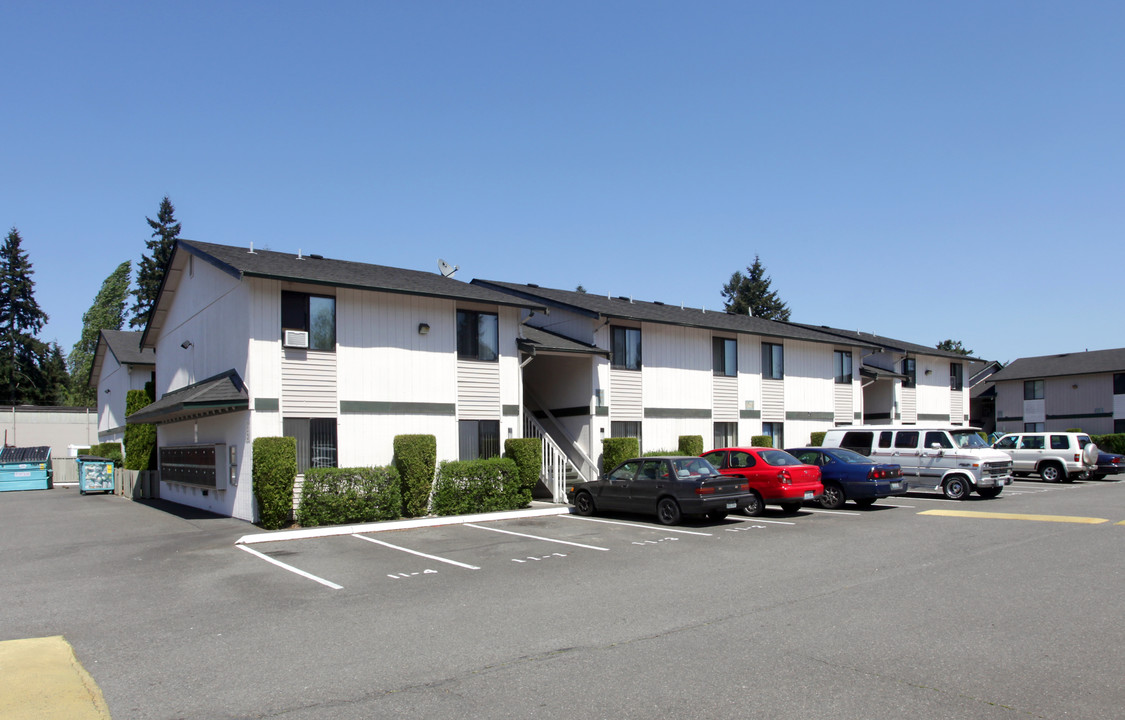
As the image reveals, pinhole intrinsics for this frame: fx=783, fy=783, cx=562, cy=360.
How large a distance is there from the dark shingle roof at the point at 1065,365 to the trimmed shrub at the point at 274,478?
46.4 meters

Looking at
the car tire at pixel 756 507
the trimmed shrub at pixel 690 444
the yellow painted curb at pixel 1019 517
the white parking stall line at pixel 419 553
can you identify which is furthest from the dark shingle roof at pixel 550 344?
the yellow painted curb at pixel 1019 517

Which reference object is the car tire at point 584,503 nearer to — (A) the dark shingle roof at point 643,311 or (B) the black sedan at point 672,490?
(B) the black sedan at point 672,490

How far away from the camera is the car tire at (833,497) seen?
18.4 meters

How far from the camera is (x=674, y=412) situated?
25.3 m

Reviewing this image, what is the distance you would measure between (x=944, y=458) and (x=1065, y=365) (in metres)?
34.9

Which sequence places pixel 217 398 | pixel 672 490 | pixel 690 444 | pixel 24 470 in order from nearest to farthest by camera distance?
pixel 672 490, pixel 217 398, pixel 690 444, pixel 24 470

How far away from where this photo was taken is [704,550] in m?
12.6

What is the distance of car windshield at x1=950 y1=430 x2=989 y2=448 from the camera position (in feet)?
67.8

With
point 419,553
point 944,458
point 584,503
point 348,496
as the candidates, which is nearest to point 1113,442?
point 944,458

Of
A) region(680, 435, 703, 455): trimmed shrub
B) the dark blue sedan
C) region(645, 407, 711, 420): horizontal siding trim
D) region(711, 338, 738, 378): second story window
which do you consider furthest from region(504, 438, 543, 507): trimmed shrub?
region(711, 338, 738, 378): second story window

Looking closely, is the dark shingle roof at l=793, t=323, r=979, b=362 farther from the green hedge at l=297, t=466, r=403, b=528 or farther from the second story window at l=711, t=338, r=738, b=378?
the green hedge at l=297, t=466, r=403, b=528

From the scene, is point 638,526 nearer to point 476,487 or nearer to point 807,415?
point 476,487

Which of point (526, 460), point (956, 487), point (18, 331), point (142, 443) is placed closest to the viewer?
point (526, 460)

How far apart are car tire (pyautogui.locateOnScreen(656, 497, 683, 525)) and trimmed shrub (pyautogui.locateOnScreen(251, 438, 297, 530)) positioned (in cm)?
756
